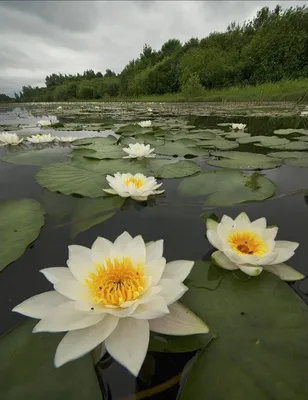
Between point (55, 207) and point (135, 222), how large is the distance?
1.40 ft

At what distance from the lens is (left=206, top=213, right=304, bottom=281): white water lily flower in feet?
2.44

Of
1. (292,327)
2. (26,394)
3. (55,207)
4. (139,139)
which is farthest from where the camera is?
(139,139)

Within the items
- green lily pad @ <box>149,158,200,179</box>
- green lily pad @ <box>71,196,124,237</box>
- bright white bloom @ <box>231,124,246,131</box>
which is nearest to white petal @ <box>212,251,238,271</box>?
green lily pad @ <box>71,196,124,237</box>

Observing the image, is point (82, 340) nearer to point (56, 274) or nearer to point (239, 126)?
point (56, 274)

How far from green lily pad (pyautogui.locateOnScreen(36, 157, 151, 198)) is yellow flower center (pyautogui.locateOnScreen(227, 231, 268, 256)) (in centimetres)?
74

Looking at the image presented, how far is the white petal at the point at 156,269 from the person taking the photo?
642 millimetres

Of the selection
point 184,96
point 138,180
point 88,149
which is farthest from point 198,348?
point 184,96

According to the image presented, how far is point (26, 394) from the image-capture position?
1.62 ft

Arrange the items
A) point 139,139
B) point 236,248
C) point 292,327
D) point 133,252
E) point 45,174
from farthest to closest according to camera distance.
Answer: point 139,139 → point 45,174 → point 236,248 → point 133,252 → point 292,327

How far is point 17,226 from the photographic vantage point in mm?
1027

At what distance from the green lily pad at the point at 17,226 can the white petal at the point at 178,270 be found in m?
0.52

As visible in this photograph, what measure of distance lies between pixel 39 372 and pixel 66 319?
112 mm

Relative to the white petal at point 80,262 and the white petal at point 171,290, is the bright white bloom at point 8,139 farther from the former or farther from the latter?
the white petal at point 171,290

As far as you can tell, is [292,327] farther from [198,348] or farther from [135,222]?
[135,222]
